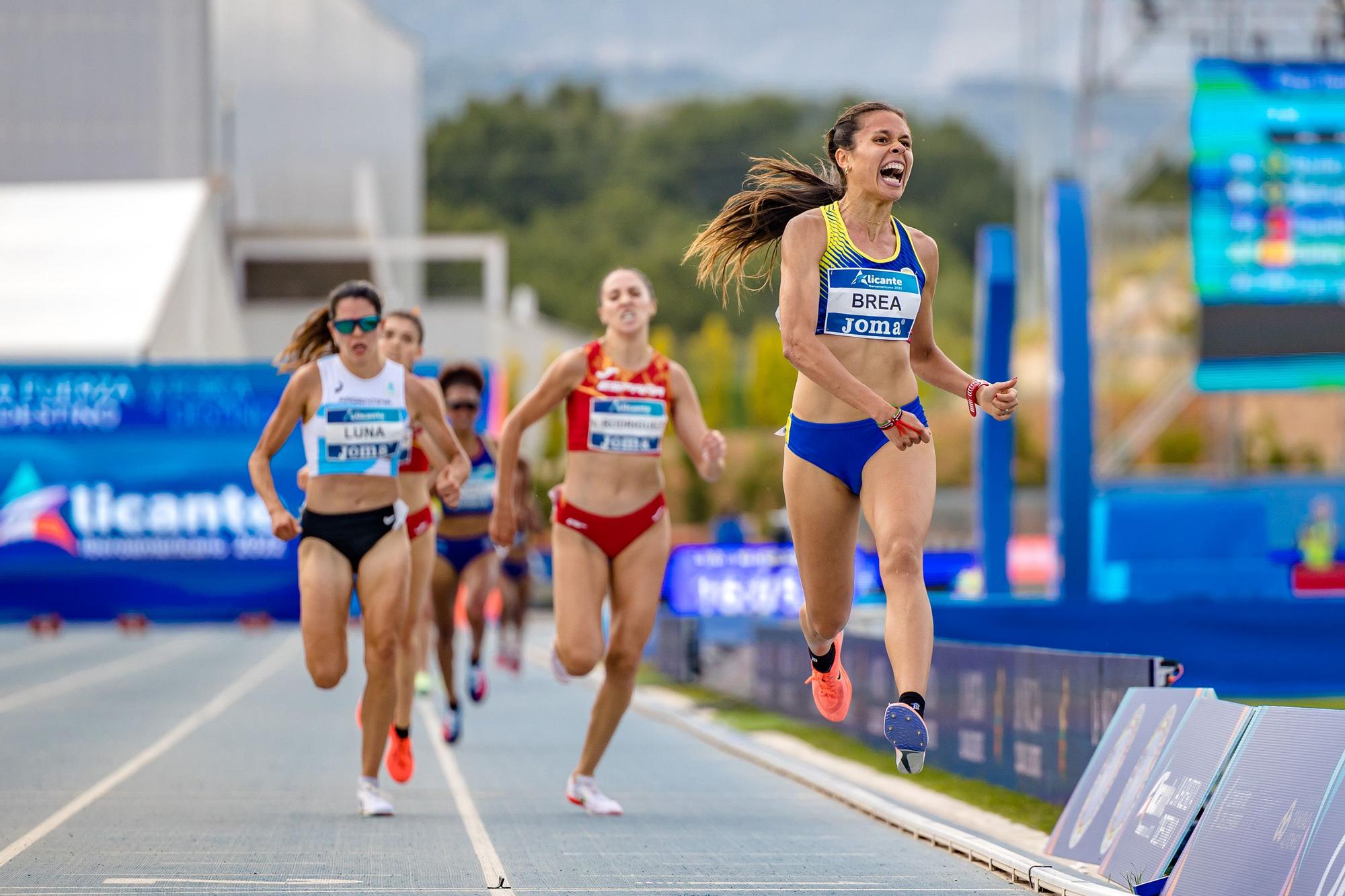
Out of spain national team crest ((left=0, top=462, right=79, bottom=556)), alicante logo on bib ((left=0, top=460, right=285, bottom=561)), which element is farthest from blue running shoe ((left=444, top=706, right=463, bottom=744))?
spain national team crest ((left=0, top=462, right=79, bottom=556))

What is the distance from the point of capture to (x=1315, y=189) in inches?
981

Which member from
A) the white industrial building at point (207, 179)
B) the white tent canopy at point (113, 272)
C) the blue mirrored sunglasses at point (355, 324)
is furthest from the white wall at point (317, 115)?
the blue mirrored sunglasses at point (355, 324)

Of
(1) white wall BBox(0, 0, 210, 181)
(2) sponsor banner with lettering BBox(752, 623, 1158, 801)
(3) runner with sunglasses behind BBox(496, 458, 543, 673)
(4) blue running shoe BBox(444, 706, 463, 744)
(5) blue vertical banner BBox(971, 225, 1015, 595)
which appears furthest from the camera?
(1) white wall BBox(0, 0, 210, 181)

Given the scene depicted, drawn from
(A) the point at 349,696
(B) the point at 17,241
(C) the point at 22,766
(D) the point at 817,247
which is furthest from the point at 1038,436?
(D) the point at 817,247

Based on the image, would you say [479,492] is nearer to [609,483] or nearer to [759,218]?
[609,483]

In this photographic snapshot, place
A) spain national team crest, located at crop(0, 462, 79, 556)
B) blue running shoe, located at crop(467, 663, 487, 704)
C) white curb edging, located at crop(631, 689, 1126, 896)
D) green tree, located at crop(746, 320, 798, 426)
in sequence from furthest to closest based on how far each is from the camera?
green tree, located at crop(746, 320, 798, 426) < spain national team crest, located at crop(0, 462, 79, 556) < blue running shoe, located at crop(467, 663, 487, 704) < white curb edging, located at crop(631, 689, 1126, 896)

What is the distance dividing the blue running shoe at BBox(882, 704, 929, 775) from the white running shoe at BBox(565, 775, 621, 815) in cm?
369

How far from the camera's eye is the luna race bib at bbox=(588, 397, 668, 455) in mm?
9969

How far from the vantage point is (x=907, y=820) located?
958cm

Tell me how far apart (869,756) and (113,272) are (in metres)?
22.7

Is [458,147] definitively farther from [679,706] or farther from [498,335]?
[679,706]

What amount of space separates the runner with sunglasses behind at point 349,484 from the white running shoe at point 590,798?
3.75 feet

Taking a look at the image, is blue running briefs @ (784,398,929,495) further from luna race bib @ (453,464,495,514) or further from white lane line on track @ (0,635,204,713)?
white lane line on track @ (0,635,204,713)

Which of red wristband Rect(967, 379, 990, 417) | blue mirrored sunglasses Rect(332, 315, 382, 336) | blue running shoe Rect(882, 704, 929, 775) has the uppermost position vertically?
blue mirrored sunglasses Rect(332, 315, 382, 336)
